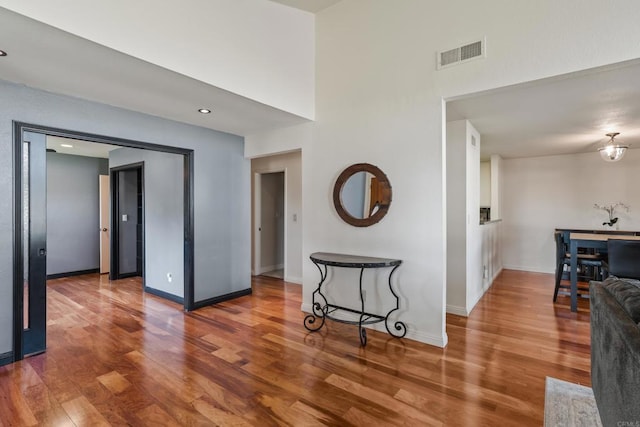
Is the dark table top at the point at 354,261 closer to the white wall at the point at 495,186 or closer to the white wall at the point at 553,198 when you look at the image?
the white wall at the point at 495,186

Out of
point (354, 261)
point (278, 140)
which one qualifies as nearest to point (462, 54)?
point (354, 261)

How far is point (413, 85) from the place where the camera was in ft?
9.87

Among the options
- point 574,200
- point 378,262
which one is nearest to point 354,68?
point 378,262

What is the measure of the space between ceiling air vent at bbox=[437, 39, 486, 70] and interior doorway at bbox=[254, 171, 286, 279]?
12.1 ft

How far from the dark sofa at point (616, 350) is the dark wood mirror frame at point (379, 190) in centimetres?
171

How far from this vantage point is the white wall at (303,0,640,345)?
227 centimetres

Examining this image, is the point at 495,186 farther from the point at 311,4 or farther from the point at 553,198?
the point at 311,4

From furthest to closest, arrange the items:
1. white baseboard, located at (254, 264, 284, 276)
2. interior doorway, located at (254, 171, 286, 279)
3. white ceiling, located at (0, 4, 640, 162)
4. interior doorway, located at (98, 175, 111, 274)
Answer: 1. white baseboard, located at (254, 264, 284, 276)
2. interior doorway, located at (254, 171, 286, 279)
3. interior doorway, located at (98, 175, 111, 274)
4. white ceiling, located at (0, 4, 640, 162)

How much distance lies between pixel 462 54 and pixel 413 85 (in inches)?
18.5

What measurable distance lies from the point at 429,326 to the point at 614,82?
262cm

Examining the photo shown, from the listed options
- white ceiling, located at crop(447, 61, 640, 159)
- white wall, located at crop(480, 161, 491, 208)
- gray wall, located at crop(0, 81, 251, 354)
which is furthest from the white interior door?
white wall, located at crop(480, 161, 491, 208)

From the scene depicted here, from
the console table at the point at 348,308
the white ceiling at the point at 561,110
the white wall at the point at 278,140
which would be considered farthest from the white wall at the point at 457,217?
the white wall at the point at 278,140

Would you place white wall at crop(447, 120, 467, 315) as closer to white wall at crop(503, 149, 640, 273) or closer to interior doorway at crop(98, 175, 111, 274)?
white wall at crop(503, 149, 640, 273)

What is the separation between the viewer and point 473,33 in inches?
104
